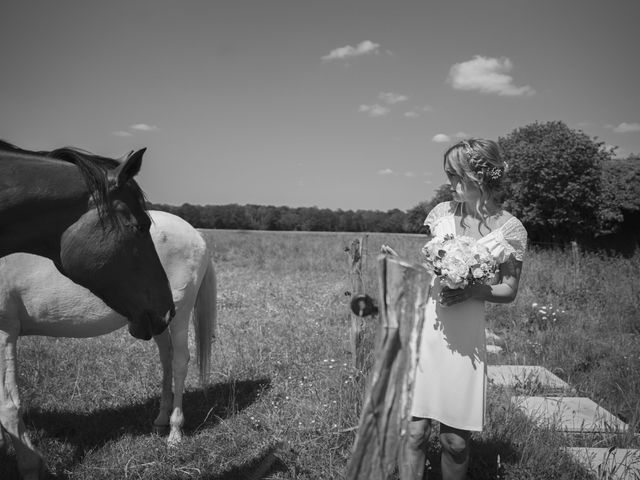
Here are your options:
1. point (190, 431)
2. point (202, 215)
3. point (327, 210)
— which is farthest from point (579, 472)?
point (327, 210)

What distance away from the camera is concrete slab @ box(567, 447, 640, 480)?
2644 millimetres

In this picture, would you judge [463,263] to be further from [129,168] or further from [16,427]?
[16,427]

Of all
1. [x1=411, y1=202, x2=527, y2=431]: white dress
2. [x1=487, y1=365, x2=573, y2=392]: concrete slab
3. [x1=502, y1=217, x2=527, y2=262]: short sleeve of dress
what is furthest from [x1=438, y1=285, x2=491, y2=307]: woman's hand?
[x1=487, y1=365, x2=573, y2=392]: concrete slab

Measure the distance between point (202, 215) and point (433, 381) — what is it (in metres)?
42.7

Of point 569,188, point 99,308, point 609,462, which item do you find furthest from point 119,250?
point 569,188

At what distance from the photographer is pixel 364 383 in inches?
136

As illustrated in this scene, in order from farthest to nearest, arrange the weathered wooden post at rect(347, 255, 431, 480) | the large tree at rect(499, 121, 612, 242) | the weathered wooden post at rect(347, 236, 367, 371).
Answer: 1. the large tree at rect(499, 121, 612, 242)
2. the weathered wooden post at rect(347, 236, 367, 371)
3. the weathered wooden post at rect(347, 255, 431, 480)

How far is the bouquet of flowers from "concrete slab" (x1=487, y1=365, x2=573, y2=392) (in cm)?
261

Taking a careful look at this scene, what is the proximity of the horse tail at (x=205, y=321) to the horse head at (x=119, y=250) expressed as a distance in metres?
2.08

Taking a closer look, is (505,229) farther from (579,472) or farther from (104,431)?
(104,431)

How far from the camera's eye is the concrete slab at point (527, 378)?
13.6ft

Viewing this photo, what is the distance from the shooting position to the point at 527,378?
14.2 feet

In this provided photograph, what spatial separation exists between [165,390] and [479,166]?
133 inches

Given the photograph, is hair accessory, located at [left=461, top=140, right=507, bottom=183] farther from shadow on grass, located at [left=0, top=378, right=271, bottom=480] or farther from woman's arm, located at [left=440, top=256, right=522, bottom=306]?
shadow on grass, located at [left=0, top=378, right=271, bottom=480]
